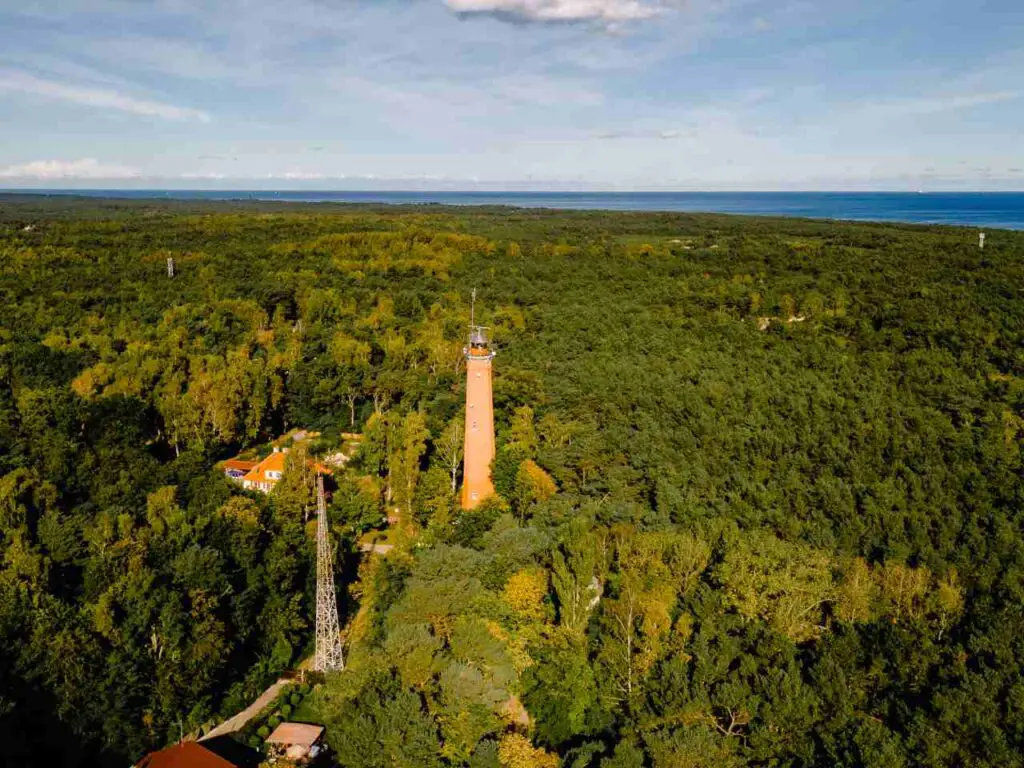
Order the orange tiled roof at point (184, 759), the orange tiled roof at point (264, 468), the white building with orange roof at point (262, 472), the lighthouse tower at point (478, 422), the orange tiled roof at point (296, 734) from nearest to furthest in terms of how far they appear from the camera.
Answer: the orange tiled roof at point (184, 759) < the orange tiled roof at point (296, 734) < the lighthouse tower at point (478, 422) < the white building with orange roof at point (262, 472) < the orange tiled roof at point (264, 468)

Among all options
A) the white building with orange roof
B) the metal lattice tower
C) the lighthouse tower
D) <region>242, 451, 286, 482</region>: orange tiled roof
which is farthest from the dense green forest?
<region>242, 451, 286, 482</region>: orange tiled roof

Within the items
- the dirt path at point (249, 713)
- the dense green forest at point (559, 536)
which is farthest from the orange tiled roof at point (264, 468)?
the dirt path at point (249, 713)

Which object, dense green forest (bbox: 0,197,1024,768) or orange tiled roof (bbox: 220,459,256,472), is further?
orange tiled roof (bbox: 220,459,256,472)

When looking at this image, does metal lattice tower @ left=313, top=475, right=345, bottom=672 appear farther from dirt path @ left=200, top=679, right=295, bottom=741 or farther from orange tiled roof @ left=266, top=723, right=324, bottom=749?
orange tiled roof @ left=266, top=723, right=324, bottom=749

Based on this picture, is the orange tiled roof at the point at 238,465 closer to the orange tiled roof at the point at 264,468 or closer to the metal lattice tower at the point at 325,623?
the orange tiled roof at the point at 264,468

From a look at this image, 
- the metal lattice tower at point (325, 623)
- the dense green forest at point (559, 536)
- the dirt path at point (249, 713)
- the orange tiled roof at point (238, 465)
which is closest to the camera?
the dense green forest at point (559, 536)

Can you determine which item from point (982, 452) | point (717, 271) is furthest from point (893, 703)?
point (717, 271)

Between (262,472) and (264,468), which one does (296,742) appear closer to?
(262,472)
